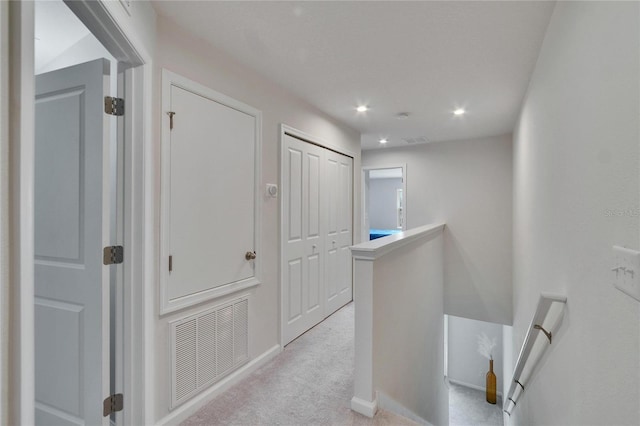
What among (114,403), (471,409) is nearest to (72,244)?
(114,403)

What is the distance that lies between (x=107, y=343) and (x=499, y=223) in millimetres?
4921

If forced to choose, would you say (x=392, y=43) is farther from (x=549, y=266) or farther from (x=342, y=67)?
(x=549, y=266)

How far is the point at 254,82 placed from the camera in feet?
8.13

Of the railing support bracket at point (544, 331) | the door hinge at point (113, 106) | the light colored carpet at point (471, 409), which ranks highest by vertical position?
the door hinge at point (113, 106)

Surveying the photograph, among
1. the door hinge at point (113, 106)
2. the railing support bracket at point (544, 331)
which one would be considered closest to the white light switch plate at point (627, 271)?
the railing support bracket at point (544, 331)

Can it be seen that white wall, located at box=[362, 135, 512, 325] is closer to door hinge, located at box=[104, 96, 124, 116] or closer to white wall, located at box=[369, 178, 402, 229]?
door hinge, located at box=[104, 96, 124, 116]

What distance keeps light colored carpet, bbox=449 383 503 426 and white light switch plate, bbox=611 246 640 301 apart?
6261 mm

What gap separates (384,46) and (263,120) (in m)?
1.08

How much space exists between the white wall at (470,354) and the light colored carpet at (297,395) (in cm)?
496

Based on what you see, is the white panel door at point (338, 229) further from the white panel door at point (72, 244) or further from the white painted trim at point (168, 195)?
the white panel door at point (72, 244)

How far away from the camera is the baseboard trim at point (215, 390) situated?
71.9 inches

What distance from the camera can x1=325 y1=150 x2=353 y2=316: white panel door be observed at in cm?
362

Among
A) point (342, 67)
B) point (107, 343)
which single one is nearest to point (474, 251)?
point (342, 67)

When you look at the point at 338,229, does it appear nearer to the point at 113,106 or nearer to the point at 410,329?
the point at 410,329
